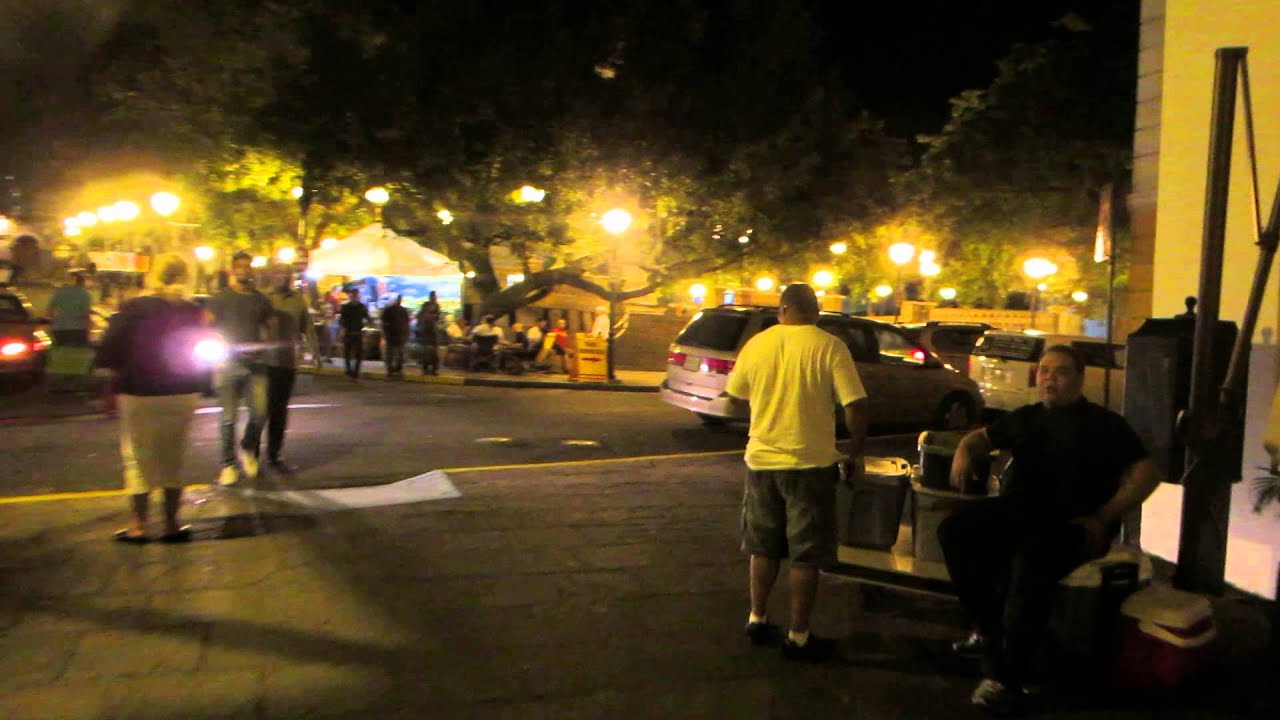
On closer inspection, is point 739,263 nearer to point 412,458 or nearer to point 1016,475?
point 412,458

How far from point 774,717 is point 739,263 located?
2177 centimetres

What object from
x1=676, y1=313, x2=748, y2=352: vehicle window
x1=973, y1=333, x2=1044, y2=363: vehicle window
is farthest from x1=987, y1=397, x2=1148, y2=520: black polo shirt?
x1=973, y1=333, x2=1044, y2=363: vehicle window

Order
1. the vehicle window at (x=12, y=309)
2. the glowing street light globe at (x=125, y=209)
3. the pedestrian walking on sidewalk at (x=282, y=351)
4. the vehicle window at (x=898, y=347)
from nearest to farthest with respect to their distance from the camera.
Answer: the pedestrian walking on sidewalk at (x=282, y=351) → the vehicle window at (x=898, y=347) → the vehicle window at (x=12, y=309) → the glowing street light globe at (x=125, y=209)

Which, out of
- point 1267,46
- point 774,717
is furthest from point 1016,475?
point 1267,46

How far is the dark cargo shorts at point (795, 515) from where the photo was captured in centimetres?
530

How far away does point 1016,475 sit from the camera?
16.6 feet

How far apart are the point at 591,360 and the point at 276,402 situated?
41.5 feet

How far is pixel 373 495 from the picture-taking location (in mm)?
9172

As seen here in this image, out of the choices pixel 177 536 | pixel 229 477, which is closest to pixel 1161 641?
pixel 177 536

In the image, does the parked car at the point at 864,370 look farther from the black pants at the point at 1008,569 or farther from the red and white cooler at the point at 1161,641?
the red and white cooler at the point at 1161,641

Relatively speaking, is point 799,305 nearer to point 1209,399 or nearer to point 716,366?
point 1209,399

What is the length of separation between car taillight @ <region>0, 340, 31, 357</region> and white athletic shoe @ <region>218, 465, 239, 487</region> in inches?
290

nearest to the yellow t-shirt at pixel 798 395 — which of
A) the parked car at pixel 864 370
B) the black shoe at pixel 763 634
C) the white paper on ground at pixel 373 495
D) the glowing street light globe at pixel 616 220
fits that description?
the black shoe at pixel 763 634

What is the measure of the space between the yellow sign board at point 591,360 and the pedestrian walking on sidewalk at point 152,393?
588 inches
